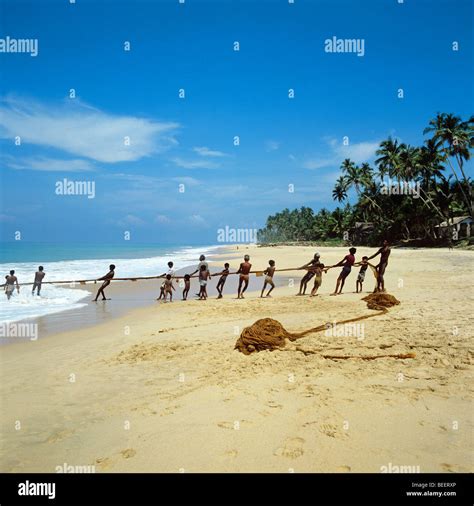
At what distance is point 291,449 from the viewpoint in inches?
138

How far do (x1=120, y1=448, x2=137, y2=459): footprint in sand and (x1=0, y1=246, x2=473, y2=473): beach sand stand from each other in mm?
21

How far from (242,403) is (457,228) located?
52159 millimetres

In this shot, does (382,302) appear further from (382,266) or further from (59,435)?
(59,435)

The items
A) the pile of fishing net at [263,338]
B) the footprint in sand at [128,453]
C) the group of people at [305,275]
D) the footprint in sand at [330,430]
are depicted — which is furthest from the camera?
the group of people at [305,275]

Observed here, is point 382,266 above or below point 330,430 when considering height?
above

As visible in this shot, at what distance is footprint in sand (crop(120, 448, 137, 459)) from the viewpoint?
3570mm

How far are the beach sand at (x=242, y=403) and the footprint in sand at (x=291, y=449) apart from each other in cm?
2

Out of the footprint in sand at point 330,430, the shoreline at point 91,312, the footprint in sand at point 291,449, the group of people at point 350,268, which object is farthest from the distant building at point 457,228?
the footprint in sand at point 291,449

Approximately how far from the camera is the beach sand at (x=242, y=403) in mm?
3469

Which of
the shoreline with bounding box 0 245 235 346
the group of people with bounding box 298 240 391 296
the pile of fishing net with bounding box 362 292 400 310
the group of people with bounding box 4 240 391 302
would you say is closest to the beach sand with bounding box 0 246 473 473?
the pile of fishing net with bounding box 362 292 400 310

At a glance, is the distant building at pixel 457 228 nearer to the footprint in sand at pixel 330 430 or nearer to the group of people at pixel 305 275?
the group of people at pixel 305 275

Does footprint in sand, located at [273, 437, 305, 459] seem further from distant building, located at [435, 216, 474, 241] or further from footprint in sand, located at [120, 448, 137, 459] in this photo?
distant building, located at [435, 216, 474, 241]

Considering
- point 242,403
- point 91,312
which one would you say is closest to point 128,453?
point 242,403
